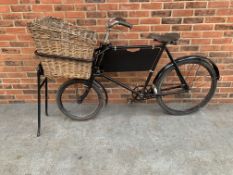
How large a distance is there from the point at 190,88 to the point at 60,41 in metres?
1.55

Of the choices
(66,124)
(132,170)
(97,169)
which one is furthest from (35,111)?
(132,170)

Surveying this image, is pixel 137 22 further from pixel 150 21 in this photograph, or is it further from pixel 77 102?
pixel 77 102

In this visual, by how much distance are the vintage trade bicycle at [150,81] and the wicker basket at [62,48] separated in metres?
0.20

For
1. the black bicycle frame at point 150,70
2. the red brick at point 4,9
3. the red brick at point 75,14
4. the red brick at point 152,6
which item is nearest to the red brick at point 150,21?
the red brick at point 152,6

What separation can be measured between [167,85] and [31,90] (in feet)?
5.27

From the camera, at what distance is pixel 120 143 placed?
7.91 ft

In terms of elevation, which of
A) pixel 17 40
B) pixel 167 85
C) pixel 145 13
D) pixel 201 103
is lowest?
pixel 201 103

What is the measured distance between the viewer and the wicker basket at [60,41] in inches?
81.7

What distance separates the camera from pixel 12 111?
2.93 metres

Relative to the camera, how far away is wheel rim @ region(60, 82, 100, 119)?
113 inches

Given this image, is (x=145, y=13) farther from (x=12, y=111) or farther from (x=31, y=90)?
(x=12, y=111)

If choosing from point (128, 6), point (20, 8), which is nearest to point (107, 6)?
point (128, 6)

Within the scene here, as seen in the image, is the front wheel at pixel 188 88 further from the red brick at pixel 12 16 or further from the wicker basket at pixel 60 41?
the red brick at pixel 12 16

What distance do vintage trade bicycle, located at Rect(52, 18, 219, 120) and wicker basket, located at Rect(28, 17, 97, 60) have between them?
230mm
